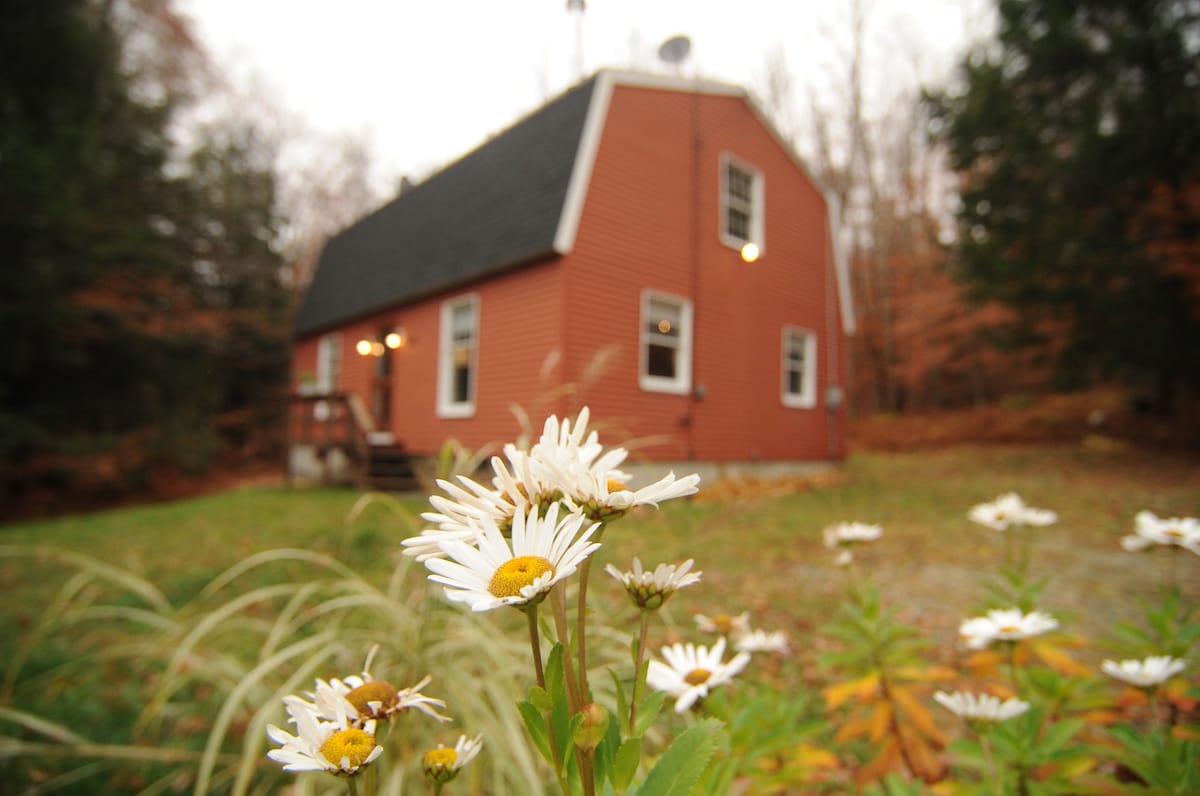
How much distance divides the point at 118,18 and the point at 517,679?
50.7 feet

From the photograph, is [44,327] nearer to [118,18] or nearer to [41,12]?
[41,12]

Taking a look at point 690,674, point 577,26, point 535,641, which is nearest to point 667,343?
point 577,26

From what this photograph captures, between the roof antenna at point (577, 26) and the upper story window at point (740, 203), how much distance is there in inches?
208

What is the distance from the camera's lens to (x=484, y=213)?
678 cm

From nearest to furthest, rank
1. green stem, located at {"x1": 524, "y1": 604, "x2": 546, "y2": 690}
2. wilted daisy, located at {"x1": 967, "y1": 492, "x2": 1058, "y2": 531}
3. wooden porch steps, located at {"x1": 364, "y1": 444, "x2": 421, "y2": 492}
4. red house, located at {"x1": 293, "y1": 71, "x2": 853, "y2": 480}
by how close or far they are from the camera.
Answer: green stem, located at {"x1": 524, "y1": 604, "x2": 546, "y2": 690} → wilted daisy, located at {"x1": 967, "y1": 492, "x2": 1058, "y2": 531} → red house, located at {"x1": 293, "y1": 71, "x2": 853, "y2": 480} → wooden porch steps, located at {"x1": 364, "y1": 444, "x2": 421, "y2": 492}

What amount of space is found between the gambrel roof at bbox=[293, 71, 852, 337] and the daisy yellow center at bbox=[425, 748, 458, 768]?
4.78 meters

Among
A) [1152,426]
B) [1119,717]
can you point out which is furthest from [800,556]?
[1152,426]

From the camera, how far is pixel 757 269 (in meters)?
6.92

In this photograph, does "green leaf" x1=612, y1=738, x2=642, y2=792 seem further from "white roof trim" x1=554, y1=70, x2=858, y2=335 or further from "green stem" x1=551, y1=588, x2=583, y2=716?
"white roof trim" x1=554, y1=70, x2=858, y2=335

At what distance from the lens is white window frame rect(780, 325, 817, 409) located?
825 cm

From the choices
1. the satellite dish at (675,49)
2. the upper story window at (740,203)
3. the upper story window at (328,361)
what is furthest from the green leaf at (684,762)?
the upper story window at (328,361)

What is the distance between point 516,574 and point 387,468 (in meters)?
8.16

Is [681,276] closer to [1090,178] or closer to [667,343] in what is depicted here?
[667,343]

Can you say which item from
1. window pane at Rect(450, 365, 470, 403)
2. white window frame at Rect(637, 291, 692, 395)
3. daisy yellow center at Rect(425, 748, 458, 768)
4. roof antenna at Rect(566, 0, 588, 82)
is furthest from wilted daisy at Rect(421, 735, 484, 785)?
window pane at Rect(450, 365, 470, 403)
